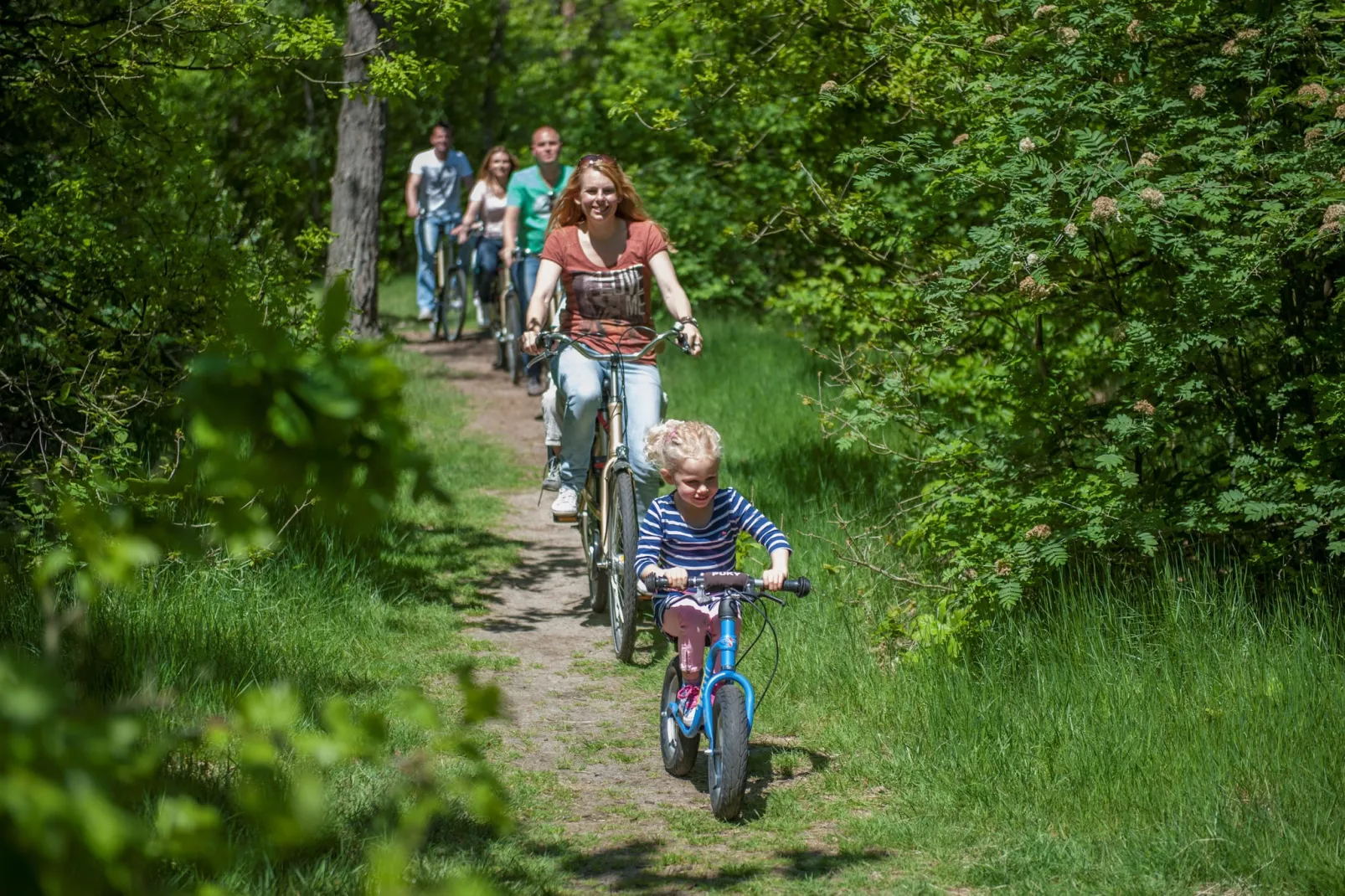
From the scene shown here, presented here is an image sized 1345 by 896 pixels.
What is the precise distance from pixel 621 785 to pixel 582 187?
10.3 feet

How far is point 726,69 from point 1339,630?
15.1ft

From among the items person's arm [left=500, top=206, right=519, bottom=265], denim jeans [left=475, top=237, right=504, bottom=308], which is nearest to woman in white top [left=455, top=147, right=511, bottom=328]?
denim jeans [left=475, top=237, right=504, bottom=308]

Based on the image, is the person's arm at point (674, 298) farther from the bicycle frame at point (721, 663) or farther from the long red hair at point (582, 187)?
the bicycle frame at point (721, 663)

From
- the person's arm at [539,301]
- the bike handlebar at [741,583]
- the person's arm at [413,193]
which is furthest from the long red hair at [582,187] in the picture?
the person's arm at [413,193]

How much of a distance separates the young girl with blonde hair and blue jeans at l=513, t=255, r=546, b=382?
5.57m

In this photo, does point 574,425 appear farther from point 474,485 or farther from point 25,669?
point 25,669

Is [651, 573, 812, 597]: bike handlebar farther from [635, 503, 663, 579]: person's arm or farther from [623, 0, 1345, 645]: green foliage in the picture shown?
[623, 0, 1345, 645]: green foliage

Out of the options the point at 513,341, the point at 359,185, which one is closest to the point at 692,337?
the point at 513,341

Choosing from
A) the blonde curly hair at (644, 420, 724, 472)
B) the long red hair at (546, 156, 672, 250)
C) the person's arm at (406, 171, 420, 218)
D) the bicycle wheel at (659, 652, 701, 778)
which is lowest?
the bicycle wheel at (659, 652, 701, 778)

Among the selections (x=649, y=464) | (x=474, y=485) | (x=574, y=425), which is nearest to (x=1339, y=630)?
(x=649, y=464)

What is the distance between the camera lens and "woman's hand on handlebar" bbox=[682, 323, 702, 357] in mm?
6250

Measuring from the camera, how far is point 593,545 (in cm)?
704

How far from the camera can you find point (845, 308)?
7969 millimetres

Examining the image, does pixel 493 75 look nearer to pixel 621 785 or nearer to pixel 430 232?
pixel 430 232
